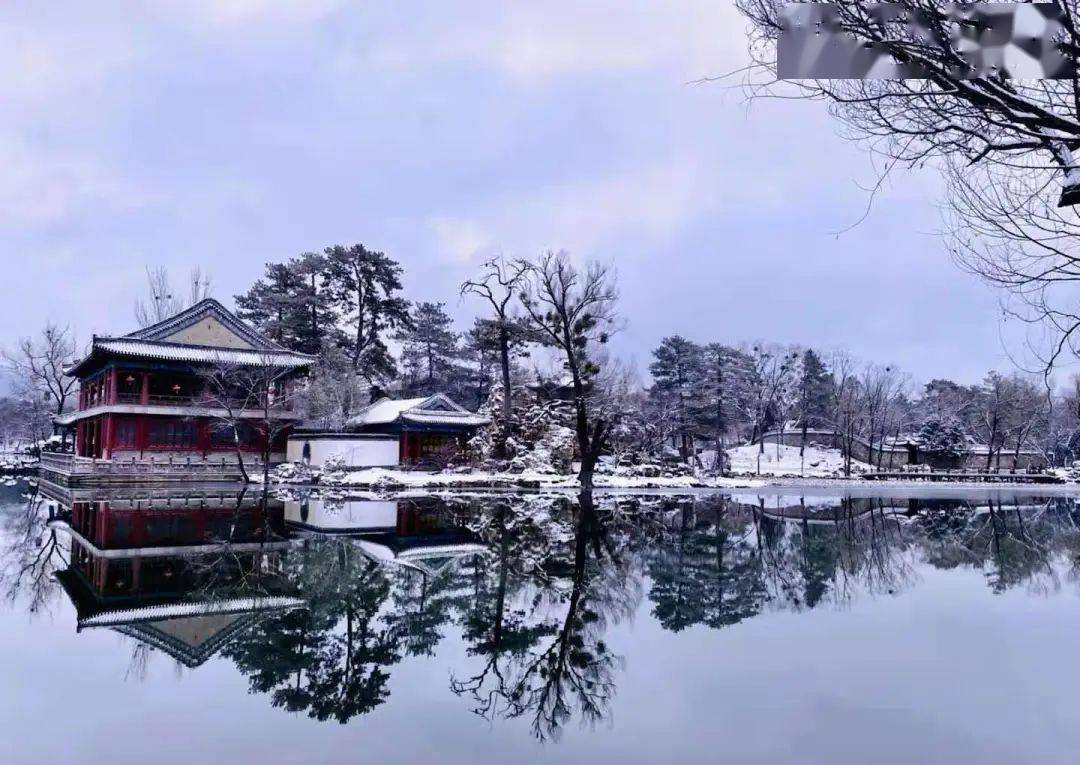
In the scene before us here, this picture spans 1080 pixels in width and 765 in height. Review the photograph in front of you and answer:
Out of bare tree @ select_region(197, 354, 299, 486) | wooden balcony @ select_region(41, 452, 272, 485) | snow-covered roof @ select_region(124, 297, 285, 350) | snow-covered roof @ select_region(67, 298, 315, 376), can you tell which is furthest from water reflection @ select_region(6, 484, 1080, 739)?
snow-covered roof @ select_region(124, 297, 285, 350)

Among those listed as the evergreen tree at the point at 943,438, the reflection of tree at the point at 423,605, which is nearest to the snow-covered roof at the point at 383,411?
the reflection of tree at the point at 423,605

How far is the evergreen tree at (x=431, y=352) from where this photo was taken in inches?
2084

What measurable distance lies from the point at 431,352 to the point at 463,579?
1786 inches

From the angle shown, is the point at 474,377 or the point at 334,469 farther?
the point at 474,377

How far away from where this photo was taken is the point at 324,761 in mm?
3852

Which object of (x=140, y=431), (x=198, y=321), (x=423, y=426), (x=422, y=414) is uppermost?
(x=198, y=321)

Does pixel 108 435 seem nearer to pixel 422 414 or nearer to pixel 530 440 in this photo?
pixel 422 414

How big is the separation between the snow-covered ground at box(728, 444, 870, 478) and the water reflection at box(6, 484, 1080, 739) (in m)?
27.7

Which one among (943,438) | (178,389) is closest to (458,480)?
(178,389)

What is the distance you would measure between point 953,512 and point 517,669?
786 inches

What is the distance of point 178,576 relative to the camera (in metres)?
9.05

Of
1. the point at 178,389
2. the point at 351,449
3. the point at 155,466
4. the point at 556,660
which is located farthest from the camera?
the point at 178,389

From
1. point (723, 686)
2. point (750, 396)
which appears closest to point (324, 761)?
point (723, 686)

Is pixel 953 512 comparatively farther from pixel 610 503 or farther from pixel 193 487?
pixel 193 487
